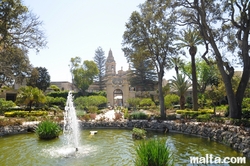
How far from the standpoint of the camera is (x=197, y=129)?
1279 centimetres

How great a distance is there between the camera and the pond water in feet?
25.1

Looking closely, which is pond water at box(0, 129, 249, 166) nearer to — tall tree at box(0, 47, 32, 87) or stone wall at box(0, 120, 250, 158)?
stone wall at box(0, 120, 250, 158)

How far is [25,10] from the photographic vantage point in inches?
617

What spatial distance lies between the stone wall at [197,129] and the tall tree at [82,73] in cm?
3306

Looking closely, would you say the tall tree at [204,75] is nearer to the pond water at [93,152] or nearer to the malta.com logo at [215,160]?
the pond water at [93,152]

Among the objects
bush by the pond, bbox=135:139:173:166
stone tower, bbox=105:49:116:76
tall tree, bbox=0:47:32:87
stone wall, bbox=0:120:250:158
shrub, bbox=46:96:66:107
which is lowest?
stone wall, bbox=0:120:250:158

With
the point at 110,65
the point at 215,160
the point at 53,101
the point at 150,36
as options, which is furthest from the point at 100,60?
the point at 215,160

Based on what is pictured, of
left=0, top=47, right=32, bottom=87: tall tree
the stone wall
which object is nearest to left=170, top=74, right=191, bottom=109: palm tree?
the stone wall

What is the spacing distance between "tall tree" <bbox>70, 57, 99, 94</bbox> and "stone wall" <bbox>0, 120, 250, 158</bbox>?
3306 cm

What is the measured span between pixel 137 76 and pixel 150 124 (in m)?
36.8

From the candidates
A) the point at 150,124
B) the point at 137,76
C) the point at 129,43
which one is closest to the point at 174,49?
the point at 129,43

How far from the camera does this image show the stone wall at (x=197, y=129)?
359 inches

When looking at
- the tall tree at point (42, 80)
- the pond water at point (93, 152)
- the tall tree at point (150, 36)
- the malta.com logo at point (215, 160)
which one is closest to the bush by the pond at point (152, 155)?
the pond water at point (93, 152)

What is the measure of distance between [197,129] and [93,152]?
6688 mm
